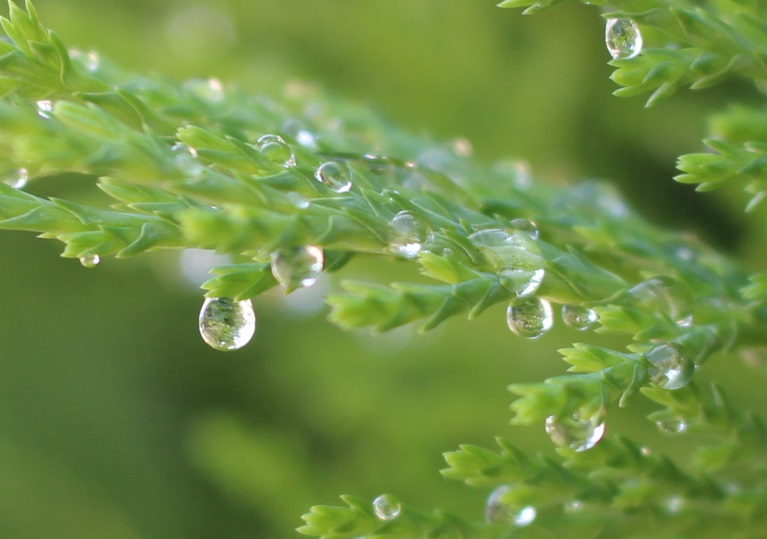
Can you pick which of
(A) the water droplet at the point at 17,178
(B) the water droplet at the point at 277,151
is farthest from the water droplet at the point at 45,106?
(B) the water droplet at the point at 277,151

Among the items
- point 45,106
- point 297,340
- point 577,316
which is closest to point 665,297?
point 577,316

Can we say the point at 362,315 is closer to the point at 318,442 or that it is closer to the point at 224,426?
the point at 224,426

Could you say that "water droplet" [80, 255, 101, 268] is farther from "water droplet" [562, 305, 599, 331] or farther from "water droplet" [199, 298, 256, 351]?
"water droplet" [562, 305, 599, 331]

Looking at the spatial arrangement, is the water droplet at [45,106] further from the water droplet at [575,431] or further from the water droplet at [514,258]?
the water droplet at [575,431]

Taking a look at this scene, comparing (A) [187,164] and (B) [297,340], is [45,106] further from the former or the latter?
(B) [297,340]

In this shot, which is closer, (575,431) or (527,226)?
(575,431)

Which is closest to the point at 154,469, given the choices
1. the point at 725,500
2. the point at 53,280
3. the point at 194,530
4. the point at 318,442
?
the point at 194,530
